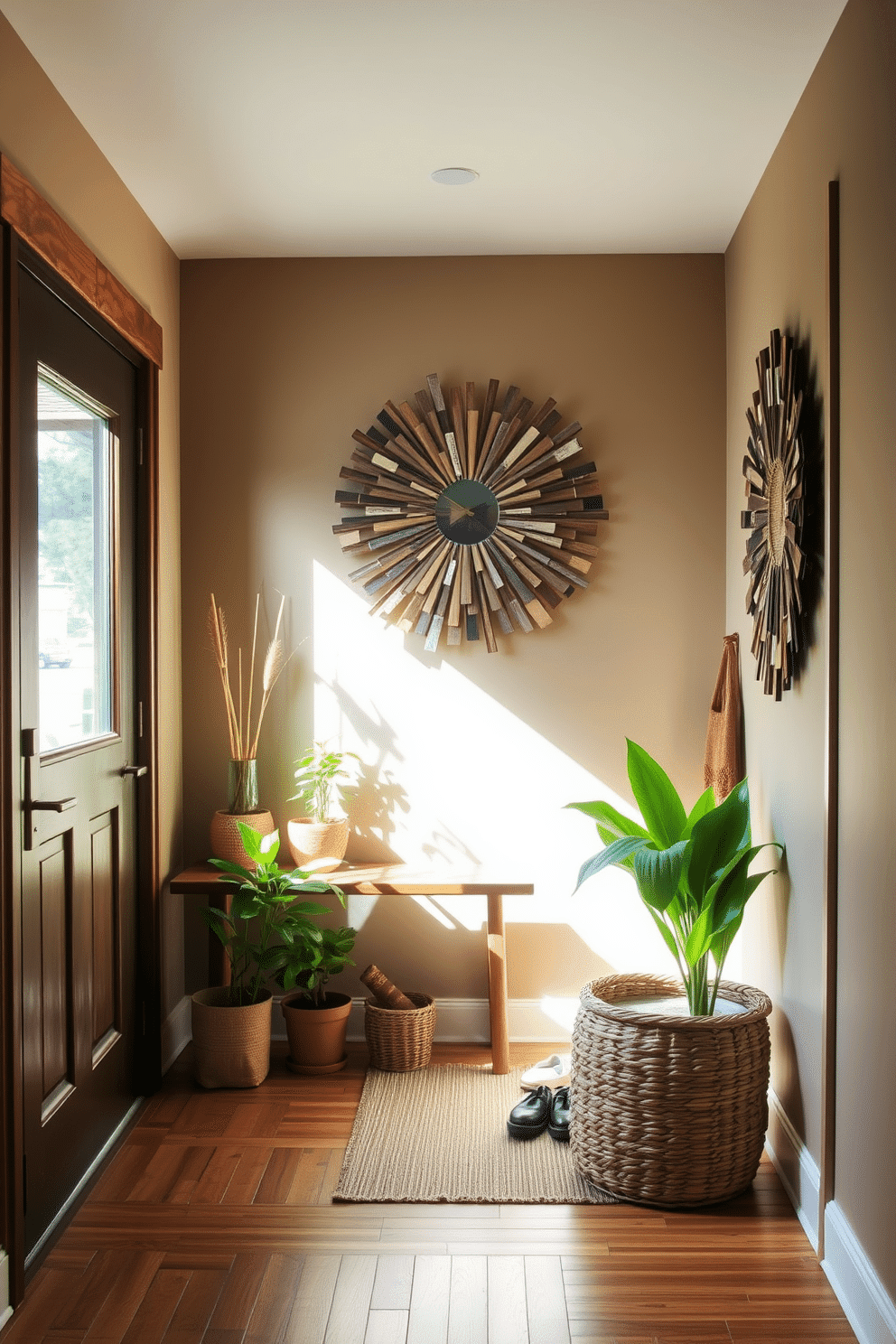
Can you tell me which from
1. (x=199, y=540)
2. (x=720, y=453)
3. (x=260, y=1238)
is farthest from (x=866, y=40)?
(x=260, y=1238)

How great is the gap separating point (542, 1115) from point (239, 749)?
1.39m

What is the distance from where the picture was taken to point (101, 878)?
9.25ft

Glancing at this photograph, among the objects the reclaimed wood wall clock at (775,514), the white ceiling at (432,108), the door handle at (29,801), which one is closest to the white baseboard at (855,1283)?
the reclaimed wood wall clock at (775,514)

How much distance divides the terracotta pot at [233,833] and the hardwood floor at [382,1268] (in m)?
0.85

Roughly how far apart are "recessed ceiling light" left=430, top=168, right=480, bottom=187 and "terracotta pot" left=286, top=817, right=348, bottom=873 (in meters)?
1.86

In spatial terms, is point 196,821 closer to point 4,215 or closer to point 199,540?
point 199,540

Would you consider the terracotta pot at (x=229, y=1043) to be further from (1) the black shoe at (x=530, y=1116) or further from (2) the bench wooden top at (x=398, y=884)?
(1) the black shoe at (x=530, y=1116)

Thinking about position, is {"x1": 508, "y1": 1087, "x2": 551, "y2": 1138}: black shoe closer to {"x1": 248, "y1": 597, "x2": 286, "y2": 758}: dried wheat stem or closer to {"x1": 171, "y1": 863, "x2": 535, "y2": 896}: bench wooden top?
{"x1": 171, "y1": 863, "x2": 535, "y2": 896}: bench wooden top

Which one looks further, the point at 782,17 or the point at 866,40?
the point at 782,17

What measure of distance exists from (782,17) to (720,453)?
1466 millimetres

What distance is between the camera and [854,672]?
7.03ft

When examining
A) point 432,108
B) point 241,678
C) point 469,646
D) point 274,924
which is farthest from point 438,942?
point 432,108

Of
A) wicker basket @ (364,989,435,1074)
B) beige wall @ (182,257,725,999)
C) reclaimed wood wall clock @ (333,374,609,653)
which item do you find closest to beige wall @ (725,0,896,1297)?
beige wall @ (182,257,725,999)

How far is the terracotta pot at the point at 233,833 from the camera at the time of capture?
11.1ft
